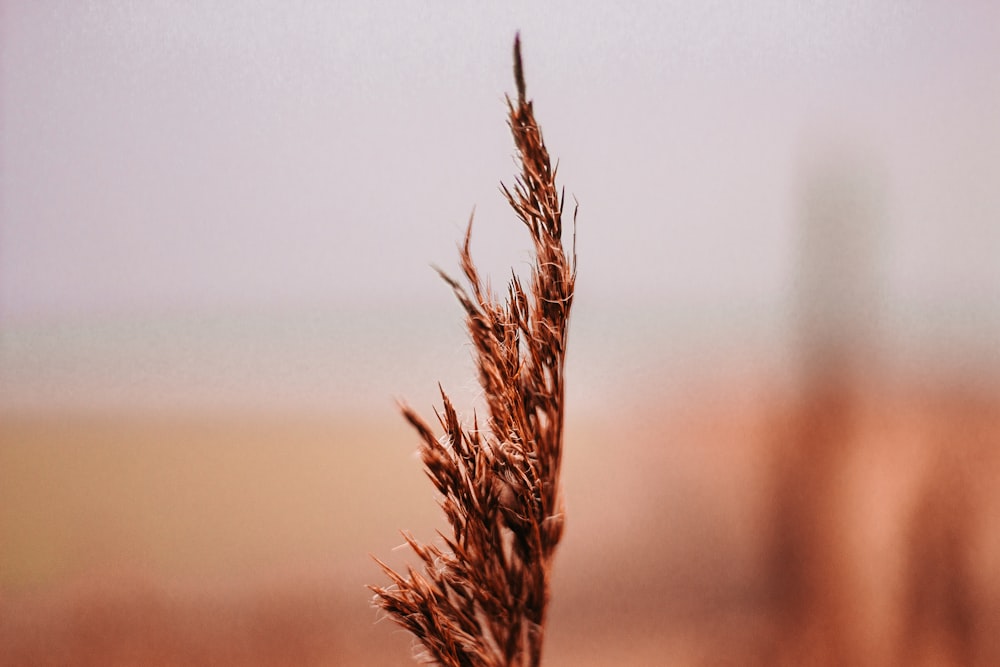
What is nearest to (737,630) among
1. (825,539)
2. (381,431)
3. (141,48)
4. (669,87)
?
(825,539)

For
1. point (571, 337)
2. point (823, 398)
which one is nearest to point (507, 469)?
point (571, 337)

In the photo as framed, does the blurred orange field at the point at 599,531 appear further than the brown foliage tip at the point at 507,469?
Yes

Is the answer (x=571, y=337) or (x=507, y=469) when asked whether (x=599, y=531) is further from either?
(x=507, y=469)

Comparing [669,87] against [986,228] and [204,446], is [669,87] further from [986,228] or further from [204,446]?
[204,446]

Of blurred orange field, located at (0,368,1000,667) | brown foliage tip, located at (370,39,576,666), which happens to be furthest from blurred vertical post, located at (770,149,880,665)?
brown foliage tip, located at (370,39,576,666)

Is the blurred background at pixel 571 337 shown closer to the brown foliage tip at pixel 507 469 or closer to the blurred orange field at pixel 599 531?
the blurred orange field at pixel 599 531

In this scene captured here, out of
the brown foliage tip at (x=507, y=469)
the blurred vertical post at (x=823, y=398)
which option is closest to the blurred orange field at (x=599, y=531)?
the blurred vertical post at (x=823, y=398)
